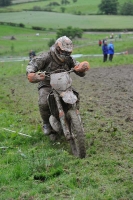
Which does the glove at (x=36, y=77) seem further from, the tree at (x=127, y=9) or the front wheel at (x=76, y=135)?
the tree at (x=127, y=9)

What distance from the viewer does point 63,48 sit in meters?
9.17

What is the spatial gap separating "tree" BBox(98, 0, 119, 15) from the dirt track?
9240cm

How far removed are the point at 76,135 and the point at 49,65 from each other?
1.95 meters

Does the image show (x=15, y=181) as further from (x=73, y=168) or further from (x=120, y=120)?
(x=120, y=120)

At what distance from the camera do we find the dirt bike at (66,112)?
8.45m

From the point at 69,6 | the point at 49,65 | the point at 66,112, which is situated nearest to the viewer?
the point at 66,112

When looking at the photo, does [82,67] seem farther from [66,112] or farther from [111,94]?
[111,94]

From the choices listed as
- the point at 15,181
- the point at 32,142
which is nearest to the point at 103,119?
the point at 32,142

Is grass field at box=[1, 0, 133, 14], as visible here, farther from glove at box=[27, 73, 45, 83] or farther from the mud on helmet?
glove at box=[27, 73, 45, 83]

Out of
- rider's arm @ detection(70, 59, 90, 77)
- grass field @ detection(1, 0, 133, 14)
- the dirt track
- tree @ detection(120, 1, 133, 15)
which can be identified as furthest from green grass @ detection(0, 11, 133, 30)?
rider's arm @ detection(70, 59, 90, 77)

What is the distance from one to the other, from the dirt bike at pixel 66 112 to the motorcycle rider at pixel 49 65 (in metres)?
0.21

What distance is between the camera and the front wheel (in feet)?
27.5

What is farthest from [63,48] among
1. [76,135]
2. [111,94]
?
[111,94]

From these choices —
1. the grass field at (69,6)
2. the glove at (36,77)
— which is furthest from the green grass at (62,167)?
the grass field at (69,6)
